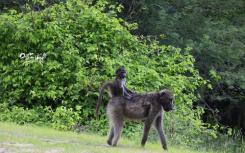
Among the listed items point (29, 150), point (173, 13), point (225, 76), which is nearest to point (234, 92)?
point (225, 76)

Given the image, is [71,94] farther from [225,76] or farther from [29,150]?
[29,150]

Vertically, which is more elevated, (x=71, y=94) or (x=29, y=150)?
(x=29, y=150)

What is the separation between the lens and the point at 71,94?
21.1 m

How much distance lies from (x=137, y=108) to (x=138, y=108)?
0.09 feet

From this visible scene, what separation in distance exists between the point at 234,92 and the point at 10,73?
11524mm

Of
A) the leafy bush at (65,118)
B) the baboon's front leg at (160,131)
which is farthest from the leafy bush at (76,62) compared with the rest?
the baboon's front leg at (160,131)

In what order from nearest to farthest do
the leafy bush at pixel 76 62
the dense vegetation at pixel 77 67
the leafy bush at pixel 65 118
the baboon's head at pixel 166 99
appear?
1. the baboon's head at pixel 166 99
2. the leafy bush at pixel 65 118
3. the dense vegetation at pixel 77 67
4. the leafy bush at pixel 76 62

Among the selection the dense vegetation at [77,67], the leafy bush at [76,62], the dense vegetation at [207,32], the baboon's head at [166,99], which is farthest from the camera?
the dense vegetation at [207,32]

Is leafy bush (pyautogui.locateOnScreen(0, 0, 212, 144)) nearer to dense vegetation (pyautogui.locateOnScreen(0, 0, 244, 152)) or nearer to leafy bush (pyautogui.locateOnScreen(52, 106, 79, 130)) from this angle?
dense vegetation (pyautogui.locateOnScreen(0, 0, 244, 152))

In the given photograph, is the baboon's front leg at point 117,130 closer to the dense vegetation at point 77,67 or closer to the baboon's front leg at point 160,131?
the baboon's front leg at point 160,131

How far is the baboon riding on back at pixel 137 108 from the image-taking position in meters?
12.7

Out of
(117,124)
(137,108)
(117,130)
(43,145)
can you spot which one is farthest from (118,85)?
(43,145)

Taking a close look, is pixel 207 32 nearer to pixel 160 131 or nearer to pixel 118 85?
pixel 160 131

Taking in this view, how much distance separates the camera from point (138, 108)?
1275cm
